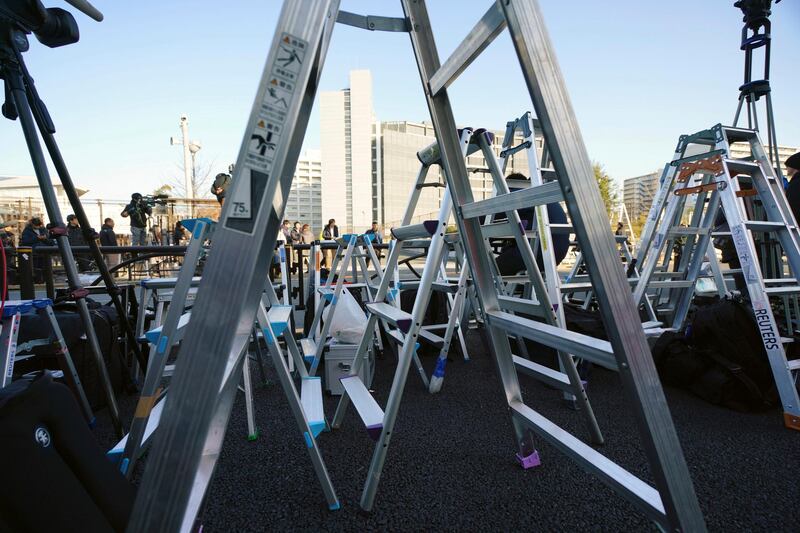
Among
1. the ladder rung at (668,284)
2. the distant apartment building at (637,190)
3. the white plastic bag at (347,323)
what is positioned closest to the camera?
the white plastic bag at (347,323)

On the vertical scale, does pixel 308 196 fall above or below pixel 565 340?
above

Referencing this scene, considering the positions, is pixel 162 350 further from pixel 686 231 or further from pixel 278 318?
pixel 686 231

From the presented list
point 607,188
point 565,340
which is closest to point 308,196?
point 607,188

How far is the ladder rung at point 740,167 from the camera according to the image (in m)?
2.15

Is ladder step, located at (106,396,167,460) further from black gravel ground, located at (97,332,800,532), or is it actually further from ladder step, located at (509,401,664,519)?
ladder step, located at (509,401,664,519)

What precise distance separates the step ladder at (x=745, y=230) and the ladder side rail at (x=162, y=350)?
2726mm

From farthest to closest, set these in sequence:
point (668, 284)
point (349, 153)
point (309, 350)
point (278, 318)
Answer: point (349, 153) < point (668, 284) < point (309, 350) < point (278, 318)

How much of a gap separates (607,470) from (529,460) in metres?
0.66

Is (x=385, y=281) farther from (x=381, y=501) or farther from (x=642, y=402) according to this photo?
(x=642, y=402)

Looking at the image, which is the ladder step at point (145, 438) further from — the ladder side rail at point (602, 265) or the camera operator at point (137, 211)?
the camera operator at point (137, 211)

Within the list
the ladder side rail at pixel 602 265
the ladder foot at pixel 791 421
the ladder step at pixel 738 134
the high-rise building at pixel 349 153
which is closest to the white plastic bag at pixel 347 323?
the ladder side rail at pixel 602 265

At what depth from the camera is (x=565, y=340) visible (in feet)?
2.93

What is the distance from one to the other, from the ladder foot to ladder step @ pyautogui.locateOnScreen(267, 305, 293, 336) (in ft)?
8.27

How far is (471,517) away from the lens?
4.11 feet
